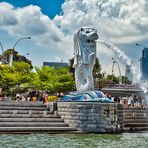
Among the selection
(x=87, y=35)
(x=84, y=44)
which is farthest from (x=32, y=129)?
(x=87, y=35)

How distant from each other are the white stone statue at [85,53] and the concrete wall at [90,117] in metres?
3.19

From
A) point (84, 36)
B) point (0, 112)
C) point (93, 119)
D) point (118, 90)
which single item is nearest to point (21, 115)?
point (0, 112)

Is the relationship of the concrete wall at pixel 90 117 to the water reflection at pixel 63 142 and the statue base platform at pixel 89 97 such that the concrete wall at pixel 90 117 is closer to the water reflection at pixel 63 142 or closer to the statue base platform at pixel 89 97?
the statue base platform at pixel 89 97

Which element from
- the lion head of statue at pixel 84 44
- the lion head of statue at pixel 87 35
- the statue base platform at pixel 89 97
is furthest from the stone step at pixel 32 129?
the lion head of statue at pixel 87 35

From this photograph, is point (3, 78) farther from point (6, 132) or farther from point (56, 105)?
point (6, 132)

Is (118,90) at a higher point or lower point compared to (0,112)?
higher

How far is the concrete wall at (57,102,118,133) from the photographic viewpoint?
122 ft

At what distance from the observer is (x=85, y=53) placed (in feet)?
133

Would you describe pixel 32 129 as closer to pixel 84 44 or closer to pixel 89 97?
pixel 89 97

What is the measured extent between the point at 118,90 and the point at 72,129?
5669 centimetres

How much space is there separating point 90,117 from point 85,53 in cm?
573

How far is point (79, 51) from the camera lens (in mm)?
40625

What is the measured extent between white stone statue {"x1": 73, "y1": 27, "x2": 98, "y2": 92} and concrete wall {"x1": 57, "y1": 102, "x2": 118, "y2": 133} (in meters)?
3.19

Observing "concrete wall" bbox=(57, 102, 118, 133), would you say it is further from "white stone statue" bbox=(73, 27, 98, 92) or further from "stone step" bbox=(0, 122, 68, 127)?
"white stone statue" bbox=(73, 27, 98, 92)
